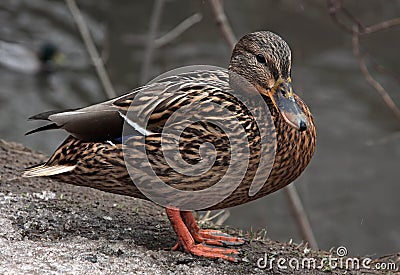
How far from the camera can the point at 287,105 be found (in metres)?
3.96

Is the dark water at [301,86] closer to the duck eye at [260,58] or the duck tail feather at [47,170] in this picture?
the duck tail feather at [47,170]

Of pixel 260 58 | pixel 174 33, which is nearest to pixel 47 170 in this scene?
pixel 260 58

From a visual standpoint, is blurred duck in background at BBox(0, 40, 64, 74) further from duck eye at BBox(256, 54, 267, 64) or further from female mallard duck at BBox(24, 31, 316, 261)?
duck eye at BBox(256, 54, 267, 64)

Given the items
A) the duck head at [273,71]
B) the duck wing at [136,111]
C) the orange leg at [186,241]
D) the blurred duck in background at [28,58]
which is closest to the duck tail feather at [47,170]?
the duck wing at [136,111]

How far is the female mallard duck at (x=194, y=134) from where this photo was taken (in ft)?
12.9

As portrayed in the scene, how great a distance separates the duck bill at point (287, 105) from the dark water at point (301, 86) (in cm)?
472

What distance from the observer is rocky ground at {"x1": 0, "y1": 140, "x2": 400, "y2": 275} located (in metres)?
3.95

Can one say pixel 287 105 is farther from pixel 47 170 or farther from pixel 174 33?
pixel 174 33

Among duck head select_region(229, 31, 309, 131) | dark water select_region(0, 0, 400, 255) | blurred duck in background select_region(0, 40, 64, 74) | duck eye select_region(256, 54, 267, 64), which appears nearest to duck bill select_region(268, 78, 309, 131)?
duck head select_region(229, 31, 309, 131)

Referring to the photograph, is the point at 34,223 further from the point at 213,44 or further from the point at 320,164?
the point at 213,44

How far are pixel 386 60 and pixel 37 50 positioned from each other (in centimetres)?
608

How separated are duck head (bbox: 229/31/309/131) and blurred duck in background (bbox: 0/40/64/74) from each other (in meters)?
8.84

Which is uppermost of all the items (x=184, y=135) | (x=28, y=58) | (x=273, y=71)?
(x=28, y=58)

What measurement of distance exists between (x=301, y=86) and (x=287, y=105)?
4.92 metres
